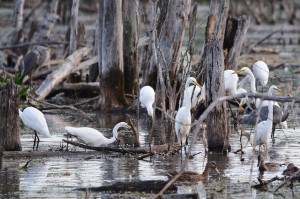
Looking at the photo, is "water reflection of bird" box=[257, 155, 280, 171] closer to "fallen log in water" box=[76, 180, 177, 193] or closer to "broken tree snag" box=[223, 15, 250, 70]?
"fallen log in water" box=[76, 180, 177, 193]

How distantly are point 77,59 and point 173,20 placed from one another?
3.00m

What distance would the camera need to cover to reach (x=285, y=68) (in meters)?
24.3

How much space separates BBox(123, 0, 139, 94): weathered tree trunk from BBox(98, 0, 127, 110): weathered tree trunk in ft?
1.10

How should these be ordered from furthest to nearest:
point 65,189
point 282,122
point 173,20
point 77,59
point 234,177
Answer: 1. point 77,59
2. point 173,20
3. point 282,122
4. point 234,177
5. point 65,189

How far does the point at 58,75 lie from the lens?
17.7 metres

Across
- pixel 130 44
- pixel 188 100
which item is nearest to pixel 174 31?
pixel 130 44

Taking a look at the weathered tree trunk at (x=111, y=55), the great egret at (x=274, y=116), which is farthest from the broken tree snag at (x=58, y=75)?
the great egret at (x=274, y=116)

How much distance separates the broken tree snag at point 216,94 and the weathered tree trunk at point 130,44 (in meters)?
5.29

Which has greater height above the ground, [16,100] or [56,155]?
[16,100]

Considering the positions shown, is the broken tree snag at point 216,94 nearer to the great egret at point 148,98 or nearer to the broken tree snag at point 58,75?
the great egret at point 148,98

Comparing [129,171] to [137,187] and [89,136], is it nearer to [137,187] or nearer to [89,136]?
[137,187]

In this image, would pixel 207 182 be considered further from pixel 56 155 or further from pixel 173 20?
pixel 173 20

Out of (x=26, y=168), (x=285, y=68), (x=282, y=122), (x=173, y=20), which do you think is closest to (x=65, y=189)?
(x=26, y=168)

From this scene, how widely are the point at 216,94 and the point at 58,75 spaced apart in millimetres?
6563
